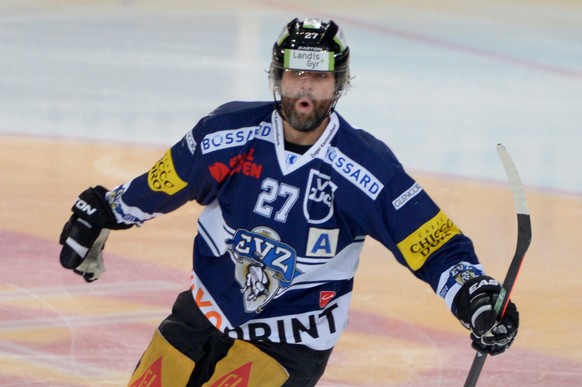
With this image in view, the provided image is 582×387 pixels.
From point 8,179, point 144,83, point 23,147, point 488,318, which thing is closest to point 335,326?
point 488,318

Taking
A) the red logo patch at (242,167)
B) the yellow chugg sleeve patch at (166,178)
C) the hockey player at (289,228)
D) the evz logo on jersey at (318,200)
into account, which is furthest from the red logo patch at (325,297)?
the yellow chugg sleeve patch at (166,178)

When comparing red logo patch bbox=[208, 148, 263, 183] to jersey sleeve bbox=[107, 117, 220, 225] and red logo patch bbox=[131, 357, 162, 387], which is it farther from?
red logo patch bbox=[131, 357, 162, 387]

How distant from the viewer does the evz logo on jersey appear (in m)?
3.41

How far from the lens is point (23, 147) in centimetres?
745

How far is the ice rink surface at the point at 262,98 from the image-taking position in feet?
16.7

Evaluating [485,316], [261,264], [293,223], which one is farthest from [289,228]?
[485,316]

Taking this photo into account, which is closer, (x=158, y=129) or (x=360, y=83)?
(x=158, y=129)

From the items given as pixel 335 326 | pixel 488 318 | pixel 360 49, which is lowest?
pixel 360 49

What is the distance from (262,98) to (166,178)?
16.9 ft

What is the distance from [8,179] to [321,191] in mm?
3761

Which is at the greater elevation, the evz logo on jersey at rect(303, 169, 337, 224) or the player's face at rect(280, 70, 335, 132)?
the player's face at rect(280, 70, 335, 132)

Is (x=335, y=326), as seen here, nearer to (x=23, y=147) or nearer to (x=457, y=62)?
(x=23, y=147)

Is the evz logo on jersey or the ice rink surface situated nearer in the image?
the evz logo on jersey

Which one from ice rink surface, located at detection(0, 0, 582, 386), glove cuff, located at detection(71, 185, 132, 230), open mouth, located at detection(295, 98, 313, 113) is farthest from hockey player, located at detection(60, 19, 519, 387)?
ice rink surface, located at detection(0, 0, 582, 386)
